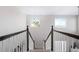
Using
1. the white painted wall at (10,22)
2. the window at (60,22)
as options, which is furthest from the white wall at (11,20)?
the window at (60,22)

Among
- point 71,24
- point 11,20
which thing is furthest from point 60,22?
point 11,20

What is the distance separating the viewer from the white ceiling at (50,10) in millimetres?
946

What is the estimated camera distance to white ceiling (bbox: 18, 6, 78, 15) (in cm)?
95

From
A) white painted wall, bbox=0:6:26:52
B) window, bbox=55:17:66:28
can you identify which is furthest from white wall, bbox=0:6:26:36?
window, bbox=55:17:66:28

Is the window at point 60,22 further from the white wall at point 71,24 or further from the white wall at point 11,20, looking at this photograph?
the white wall at point 11,20

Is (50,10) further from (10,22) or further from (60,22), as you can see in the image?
(10,22)

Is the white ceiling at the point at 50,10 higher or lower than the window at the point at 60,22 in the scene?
higher

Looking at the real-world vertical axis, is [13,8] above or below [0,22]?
above

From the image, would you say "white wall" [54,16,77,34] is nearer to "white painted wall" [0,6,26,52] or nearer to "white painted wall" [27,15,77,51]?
"white painted wall" [27,15,77,51]
